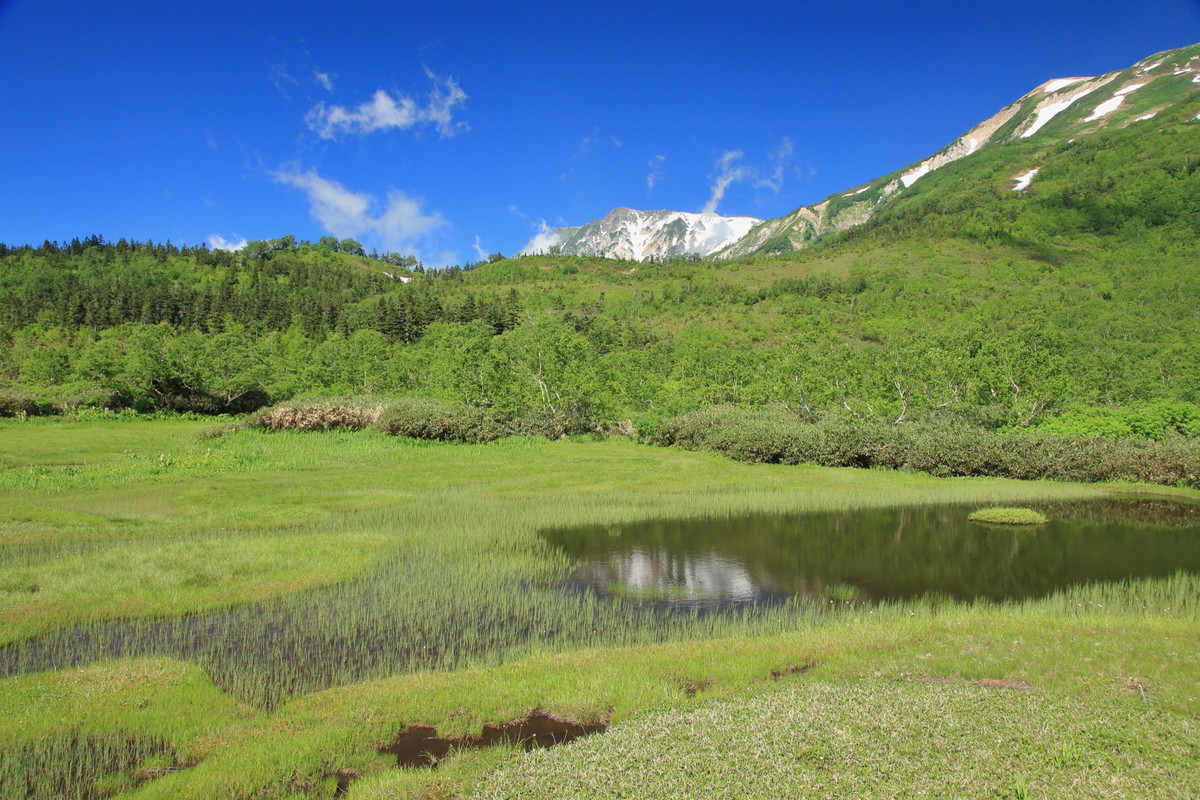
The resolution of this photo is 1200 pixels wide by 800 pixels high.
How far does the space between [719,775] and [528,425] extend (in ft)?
159

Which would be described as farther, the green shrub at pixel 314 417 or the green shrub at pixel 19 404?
the green shrub at pixel 19 404

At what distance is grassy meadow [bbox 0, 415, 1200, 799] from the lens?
6.88 meters

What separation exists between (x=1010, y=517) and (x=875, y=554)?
8.19 m

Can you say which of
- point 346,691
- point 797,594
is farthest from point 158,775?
point 797,594

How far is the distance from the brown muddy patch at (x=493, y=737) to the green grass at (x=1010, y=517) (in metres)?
21.6

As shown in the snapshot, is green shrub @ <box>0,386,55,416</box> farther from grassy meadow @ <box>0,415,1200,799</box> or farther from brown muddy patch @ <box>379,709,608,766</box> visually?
brown muddy patch @ <box>379,709,608,766</box>

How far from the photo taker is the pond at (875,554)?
1642 centimetres

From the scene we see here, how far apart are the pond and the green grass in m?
0.44

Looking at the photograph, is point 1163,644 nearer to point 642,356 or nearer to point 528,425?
point 528,425

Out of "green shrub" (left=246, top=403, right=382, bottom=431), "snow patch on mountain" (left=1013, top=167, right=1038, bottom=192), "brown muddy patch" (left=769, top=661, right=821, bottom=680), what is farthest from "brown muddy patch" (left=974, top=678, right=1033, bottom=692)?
"snow patch on mountain" (left=1013, top=167, right=1038, bottom=192)

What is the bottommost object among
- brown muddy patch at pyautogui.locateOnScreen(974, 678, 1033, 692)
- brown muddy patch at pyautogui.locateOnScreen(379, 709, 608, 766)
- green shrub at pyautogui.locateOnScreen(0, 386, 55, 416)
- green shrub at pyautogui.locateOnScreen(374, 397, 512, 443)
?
brown muddy patch at pyautogui.locateOnScreen(974, 678, 1033, 692)

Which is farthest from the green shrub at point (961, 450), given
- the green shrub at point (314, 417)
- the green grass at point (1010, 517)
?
the green shrub at point (314, 417)

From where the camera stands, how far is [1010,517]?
2422 centimetres

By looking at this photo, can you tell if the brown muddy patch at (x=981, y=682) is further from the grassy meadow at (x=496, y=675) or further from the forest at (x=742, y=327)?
the forest at (x=742, y=327)
